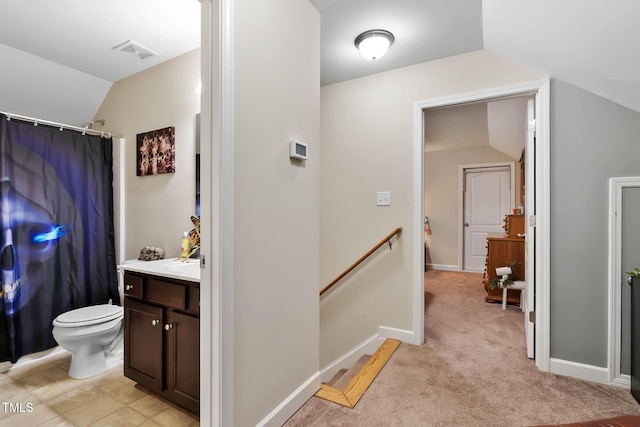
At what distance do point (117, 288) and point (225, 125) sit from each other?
2503 mm

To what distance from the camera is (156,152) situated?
2.69 m

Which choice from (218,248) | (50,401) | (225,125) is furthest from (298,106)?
(50,401)

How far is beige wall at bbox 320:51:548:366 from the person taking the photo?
243cm

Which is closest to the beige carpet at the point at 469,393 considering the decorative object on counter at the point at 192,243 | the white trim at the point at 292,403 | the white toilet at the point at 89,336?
the white trim at the point at 292,403

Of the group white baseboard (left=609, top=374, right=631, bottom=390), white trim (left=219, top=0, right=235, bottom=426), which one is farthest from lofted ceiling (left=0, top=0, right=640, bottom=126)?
white baseboard (left=609, top=374, right=631, bottom=390)

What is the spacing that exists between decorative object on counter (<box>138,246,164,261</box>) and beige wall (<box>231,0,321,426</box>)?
1.52 meters

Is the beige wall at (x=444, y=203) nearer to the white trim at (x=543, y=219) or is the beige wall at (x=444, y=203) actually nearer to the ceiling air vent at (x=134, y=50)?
the white trim at (x=543, y=219)

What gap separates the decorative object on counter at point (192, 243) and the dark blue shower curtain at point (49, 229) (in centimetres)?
111

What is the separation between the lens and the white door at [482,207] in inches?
213

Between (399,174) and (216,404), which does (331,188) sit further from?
(216,404)

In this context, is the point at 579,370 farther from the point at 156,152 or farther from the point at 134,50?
the point at 134,50

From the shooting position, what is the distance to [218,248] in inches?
48.8

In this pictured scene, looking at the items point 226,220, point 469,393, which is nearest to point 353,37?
point 226,220

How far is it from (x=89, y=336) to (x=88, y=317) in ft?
0.45
